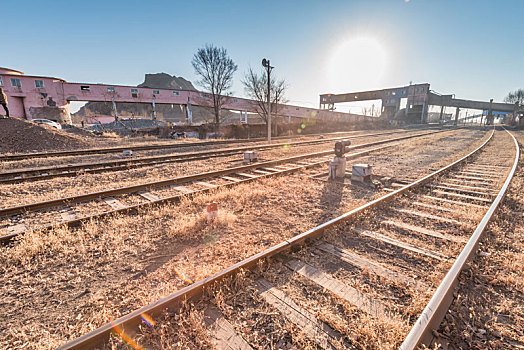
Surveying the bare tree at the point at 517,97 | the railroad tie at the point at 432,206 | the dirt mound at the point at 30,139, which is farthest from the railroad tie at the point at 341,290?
the bare tree at the point at 517,97

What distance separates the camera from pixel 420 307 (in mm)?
2270

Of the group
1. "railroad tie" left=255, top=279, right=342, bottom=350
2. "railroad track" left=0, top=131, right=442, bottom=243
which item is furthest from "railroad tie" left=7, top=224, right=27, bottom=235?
"railroad tie" left=255, top=279, right=342, bottom=350

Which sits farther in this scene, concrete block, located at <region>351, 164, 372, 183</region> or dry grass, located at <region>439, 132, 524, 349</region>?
concrete block, located at <region>351, 164, 372, 183</region>

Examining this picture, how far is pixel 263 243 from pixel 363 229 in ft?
6.05

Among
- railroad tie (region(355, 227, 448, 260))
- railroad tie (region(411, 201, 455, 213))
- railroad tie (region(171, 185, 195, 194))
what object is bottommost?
railroad tie (region(355, 227, 448, 260))

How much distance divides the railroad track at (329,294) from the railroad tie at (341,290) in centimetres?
1

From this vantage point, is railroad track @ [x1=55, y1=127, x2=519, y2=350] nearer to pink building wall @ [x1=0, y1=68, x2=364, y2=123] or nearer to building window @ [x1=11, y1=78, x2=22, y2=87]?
pink building wall @ [x1=0, y1=68, x2=364, y2=123]

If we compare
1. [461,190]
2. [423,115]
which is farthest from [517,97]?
[461,190]

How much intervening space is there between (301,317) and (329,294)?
49 cm

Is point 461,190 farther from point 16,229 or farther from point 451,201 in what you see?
point 16,229

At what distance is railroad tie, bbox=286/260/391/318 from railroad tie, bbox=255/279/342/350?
447 millimetres

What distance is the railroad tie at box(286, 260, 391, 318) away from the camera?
2.30 meters

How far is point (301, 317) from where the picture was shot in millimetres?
2199

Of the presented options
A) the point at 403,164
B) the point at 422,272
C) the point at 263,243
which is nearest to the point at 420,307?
the point at 422,272
